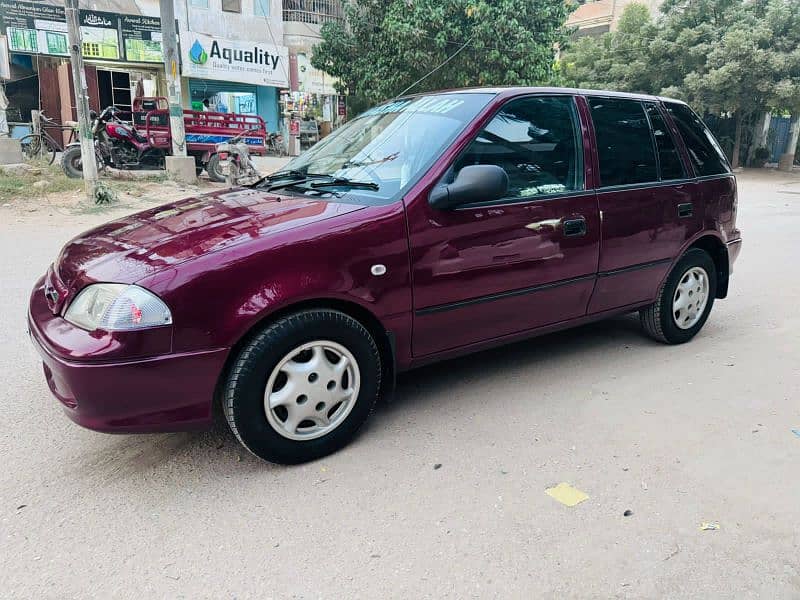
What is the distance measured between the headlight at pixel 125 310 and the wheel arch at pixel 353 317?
0.33 metres

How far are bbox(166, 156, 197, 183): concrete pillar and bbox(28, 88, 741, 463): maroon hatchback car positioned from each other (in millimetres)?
10919

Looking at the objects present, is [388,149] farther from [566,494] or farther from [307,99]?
[307,99]

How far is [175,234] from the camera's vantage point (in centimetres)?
292

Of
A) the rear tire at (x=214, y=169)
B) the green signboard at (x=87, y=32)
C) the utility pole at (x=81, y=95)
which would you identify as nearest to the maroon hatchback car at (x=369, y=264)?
the utility pole at (x=81, y=95)

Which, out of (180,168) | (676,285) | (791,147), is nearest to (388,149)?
(676,285)

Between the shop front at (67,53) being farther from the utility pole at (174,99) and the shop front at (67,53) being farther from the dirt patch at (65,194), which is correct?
the dirt patch at (65,194)

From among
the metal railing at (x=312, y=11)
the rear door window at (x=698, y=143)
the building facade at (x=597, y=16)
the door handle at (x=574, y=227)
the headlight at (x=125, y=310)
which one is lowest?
the headlight at (x=125, y=310)

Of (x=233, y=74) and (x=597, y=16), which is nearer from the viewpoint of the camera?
(x=233, y=74)

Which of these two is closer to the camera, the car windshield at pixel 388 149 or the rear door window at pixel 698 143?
the car windshield at pixel 388 149

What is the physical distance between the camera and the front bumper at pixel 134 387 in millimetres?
2486

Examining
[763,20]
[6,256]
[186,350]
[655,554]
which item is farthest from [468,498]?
[763,20]

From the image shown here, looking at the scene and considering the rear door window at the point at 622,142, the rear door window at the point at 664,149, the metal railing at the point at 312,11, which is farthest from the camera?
the metal railing at the point at 312,11

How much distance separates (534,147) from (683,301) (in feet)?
5.89

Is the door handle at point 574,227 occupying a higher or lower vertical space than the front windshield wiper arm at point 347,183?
lower
